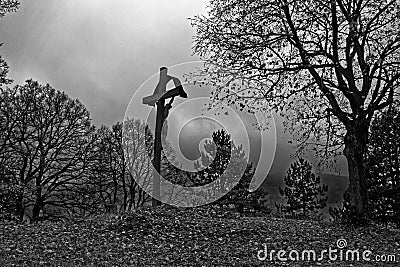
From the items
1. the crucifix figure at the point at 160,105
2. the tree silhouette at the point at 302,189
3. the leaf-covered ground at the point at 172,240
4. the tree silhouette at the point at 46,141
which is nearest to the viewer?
the leaf-covered ground at the point at 172,240

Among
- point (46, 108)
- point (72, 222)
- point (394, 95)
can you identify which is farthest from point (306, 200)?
point (72, 222)

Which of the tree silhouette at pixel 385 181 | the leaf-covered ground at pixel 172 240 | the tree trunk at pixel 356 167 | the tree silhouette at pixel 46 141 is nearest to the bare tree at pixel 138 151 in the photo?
the tree silhouette at pixel 46 141

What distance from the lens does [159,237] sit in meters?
9.57

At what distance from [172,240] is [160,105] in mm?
4396

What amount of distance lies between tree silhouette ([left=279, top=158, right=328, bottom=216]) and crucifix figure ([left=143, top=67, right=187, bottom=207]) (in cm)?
2740

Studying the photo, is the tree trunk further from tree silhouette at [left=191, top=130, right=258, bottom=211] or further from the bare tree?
tree silhouette at [left=191, top=130, right=258, bottom=211]

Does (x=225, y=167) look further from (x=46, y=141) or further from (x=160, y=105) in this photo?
(x=160, y=105)

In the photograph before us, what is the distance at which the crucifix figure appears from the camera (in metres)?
12.1

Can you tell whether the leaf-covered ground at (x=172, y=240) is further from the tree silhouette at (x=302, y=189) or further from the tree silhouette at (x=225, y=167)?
the tree silhouette at (x=302, y=189)

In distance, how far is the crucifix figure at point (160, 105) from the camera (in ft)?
39.8

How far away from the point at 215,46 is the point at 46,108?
16.7m

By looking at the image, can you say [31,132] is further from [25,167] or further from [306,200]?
[306,200]

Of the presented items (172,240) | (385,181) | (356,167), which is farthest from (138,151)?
(172,240)

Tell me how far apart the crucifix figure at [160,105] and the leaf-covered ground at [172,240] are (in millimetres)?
807
